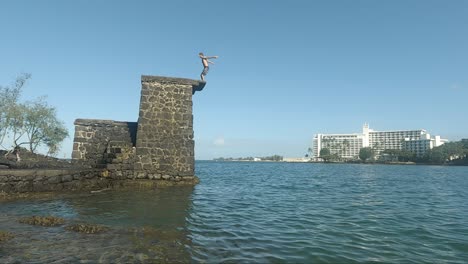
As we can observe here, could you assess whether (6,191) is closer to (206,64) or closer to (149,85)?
(149,85)

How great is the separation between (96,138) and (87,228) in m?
11.3

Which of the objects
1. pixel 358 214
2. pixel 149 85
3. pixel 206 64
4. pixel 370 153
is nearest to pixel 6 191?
pixel 149 85

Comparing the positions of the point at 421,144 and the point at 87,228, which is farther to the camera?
the point at 421,144

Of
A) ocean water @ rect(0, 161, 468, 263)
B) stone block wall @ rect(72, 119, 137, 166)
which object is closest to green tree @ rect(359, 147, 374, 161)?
ocean water @ rect(0, 161, 468, 263)

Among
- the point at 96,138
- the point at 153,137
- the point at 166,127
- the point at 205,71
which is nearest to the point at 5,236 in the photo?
the point at 153,137

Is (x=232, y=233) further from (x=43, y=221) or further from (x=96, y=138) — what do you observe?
(x=96, y=138)

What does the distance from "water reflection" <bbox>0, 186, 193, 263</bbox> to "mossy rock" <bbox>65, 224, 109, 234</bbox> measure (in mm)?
189

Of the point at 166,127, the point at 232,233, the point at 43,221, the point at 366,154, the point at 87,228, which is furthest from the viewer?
the point at 366,154

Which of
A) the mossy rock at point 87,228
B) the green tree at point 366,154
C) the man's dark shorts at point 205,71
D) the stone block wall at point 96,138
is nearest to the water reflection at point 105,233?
the mossy rock at point 87,228

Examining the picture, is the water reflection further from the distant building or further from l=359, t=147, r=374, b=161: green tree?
the distant building

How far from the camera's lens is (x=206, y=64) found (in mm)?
17641

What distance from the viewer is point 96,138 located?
55.8 ft

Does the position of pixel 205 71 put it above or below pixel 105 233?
above

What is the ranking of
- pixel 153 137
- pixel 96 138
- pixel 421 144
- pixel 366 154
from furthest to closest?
pixel 421 144
pixel 366 154
pixel 96 138
pixel 153 137
